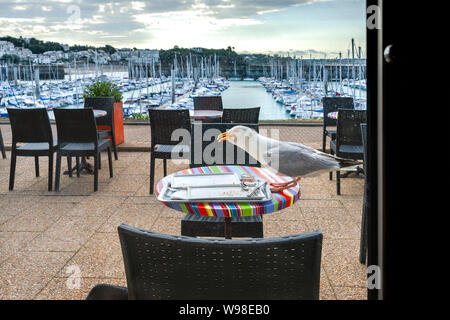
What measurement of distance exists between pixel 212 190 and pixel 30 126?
3.22 m

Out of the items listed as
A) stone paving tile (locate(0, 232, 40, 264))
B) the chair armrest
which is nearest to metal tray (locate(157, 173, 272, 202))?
the chair armrest

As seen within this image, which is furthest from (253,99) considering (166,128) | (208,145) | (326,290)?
(326,290)

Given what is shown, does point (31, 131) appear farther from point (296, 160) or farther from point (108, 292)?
point (108, 292)

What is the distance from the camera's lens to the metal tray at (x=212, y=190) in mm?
1866

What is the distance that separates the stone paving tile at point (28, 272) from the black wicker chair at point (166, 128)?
1622 millimetres

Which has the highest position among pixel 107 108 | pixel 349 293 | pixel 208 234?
pixel 107 108

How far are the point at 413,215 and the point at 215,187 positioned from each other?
152 cm

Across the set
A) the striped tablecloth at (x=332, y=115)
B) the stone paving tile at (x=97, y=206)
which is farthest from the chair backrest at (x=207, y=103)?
the stone paving tile at (x=97, y=206)

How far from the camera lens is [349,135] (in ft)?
14.3

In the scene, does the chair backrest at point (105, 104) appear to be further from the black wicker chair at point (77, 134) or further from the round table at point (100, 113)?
the black wicker chair at point (77, 134)

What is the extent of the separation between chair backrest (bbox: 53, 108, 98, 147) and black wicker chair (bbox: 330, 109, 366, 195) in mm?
2733

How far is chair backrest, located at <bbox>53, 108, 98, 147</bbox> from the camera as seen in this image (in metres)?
4.29

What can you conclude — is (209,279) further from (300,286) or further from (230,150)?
(230,150)

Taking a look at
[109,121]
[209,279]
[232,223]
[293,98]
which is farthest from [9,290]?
[293,98]
